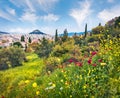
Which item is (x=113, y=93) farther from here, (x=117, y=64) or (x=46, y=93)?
(x=46, y=93)

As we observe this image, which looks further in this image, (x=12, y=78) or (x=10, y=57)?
(x=10, y=57)

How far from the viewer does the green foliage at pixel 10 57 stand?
148ft

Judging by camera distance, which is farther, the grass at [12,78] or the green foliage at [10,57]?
the green foliage at [10,57]

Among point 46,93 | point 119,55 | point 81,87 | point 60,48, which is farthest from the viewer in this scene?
point 60,48

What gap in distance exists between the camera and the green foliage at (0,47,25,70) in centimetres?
4497

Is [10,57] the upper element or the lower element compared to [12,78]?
lower

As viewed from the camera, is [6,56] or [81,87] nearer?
[81,87]

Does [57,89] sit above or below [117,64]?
below

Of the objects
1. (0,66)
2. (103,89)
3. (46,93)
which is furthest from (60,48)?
(0,66)

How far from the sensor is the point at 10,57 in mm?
46531

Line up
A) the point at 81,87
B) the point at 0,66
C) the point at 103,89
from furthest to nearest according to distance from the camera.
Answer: the point at 0,66 → the point at 81,87 → the point at 103,89

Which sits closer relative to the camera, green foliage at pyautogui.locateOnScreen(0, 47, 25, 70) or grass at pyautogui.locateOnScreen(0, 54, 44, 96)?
grass at pyautogui.locateOnScreen(0, 54, 44, 96)

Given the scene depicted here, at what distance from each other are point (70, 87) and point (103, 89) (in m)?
1.08

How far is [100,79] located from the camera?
6395 millimetres
